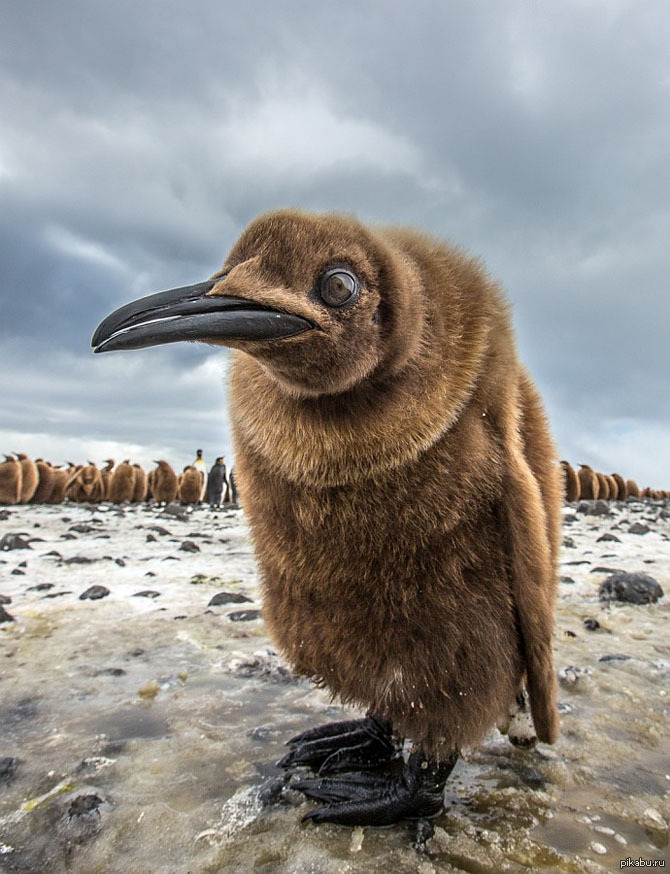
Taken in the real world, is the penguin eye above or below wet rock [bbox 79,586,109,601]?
above

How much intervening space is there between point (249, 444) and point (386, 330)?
23.2 inches

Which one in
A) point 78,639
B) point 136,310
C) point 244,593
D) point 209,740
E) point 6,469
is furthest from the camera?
point 6,469

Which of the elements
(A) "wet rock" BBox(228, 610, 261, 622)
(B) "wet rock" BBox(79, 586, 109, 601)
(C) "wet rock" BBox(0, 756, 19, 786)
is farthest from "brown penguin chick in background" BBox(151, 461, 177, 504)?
(C) "wet rock" BBox(0, 756, 19, 786)

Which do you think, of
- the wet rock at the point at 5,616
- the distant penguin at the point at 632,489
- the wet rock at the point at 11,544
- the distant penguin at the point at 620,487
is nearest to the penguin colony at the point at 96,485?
the wet rock at the point at 11,544

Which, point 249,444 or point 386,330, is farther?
point 249,444

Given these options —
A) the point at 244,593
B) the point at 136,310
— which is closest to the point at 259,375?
the point at 136,310

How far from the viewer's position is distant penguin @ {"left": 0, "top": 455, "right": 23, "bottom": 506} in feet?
54.2

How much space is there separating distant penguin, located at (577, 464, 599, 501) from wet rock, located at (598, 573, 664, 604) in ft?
68.9

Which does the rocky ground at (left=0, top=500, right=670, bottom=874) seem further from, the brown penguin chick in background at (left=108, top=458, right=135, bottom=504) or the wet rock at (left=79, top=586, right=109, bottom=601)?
the brown penguin chick in background at (left=108, top=458, right=135, bottom=504)

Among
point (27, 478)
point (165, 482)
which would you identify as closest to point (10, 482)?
point (27, 478)

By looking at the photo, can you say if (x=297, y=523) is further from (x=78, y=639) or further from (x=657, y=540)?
(x=657, y=540)

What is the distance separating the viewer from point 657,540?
7.71 m

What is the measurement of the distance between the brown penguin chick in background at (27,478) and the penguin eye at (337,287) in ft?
59.1

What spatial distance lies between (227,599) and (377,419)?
9.62ft
